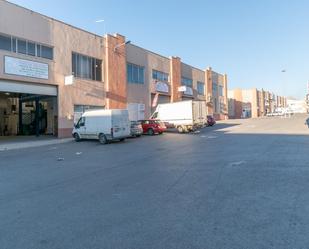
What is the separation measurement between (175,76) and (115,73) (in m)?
16.1

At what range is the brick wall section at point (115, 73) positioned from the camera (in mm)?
32781

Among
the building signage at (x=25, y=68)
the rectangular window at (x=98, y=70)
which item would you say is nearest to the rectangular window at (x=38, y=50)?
the building signage at (x=25, y=68)

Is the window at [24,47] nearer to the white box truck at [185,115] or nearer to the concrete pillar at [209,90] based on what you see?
the white box truck at [185,115]

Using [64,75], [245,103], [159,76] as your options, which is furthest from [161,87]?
[245,103]

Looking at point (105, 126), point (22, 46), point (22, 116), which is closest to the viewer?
point (105, 126)

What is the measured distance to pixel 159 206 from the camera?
6.34 meters

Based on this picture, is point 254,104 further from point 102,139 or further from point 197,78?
point 102,139

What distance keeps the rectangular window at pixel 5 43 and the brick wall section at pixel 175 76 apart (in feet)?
88.3

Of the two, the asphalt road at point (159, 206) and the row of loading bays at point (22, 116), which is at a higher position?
the row of loading bays at point (22, 116)

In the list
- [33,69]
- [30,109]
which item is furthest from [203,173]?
[30,109]

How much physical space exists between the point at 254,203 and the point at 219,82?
6423 centimetres

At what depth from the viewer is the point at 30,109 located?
119 feet

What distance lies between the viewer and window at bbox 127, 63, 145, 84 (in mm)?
37375

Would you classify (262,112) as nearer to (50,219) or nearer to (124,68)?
(124,68)
